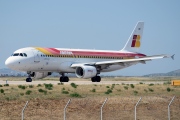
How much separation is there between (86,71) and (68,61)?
3.30 metres

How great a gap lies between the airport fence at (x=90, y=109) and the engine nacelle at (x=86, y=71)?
76.5 ft

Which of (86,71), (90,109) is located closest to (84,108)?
(90,109)

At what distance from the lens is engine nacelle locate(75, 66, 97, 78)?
192 ft

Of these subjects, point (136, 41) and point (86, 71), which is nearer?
point (86, 71)

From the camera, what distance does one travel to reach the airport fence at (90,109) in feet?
92.5

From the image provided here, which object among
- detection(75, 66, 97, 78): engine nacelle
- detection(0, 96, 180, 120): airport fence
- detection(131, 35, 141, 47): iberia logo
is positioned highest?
→ detection(131, 35, 141, 47): iberia logo

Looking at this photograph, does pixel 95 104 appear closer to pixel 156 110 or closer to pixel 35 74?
pixel 156 110

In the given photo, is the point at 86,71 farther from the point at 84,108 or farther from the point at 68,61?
the point at 84,108

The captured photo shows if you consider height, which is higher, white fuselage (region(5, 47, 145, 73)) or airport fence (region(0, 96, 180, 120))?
white fuselage (region(5, 47, 145, 73))

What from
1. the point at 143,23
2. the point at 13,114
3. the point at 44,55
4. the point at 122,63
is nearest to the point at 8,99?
the point at 13,114

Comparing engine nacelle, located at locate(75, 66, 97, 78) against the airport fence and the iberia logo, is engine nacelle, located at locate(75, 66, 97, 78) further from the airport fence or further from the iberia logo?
the airport fence

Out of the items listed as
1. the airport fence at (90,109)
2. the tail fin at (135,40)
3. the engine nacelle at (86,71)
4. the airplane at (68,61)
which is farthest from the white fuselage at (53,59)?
the airport fence at (90,109)

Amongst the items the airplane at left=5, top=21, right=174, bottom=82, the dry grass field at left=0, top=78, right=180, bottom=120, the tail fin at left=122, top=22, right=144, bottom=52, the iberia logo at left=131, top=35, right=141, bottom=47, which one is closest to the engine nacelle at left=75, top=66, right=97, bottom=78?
the airplane at left=5, top=21, right=174, bottom=82

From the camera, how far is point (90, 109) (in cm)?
3097
